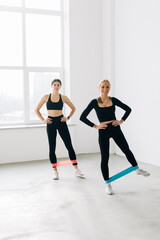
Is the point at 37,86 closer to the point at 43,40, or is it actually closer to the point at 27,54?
the point at 27,54

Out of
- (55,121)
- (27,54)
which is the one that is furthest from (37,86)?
(55,121)

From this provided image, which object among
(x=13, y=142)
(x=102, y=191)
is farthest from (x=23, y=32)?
(x=102, y=191)

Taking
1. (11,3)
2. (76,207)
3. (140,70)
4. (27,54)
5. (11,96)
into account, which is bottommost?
(76,207)

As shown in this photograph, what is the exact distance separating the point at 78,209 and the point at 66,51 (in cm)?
390

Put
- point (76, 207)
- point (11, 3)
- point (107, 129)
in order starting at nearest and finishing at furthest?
point (76, 207), point (107, 129), point (11, 3)

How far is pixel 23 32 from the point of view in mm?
5691

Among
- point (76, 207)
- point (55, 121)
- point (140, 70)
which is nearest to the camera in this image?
point (76, 207)

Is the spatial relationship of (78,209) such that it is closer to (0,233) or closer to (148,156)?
(0,233)

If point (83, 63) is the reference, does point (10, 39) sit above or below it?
above

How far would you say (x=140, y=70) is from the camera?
16.3 ft

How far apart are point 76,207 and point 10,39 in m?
4.03

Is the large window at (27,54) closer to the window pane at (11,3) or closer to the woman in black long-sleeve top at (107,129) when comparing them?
the window pane at (11,3)

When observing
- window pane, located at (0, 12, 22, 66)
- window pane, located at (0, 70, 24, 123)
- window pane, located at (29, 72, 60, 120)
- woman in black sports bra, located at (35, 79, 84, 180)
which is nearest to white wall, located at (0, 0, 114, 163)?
window pane, located at (29, 72, 60, 120)

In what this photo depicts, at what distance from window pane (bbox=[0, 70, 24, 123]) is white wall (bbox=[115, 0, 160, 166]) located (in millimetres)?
2039
